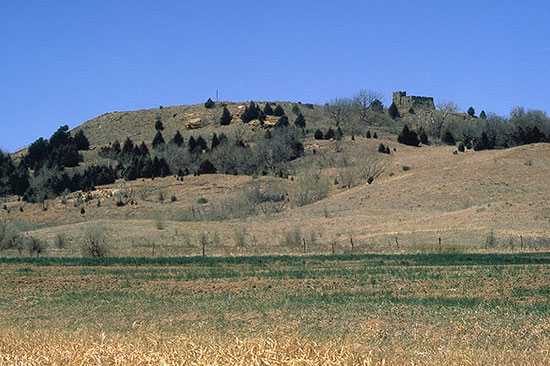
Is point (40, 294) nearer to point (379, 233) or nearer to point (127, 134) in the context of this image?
point (379, 233)

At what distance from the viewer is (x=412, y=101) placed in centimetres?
16162

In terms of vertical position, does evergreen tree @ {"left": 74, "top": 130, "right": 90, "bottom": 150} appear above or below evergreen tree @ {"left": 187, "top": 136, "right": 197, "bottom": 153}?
above

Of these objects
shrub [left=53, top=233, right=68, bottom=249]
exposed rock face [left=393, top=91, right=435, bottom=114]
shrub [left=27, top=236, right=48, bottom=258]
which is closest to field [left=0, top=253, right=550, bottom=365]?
shrub [left=27, top=236, right=48, bottom=258]

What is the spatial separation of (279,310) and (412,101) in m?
150

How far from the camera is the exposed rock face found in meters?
158

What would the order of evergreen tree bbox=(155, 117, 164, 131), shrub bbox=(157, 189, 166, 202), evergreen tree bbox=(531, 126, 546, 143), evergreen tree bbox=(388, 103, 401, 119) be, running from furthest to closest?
1. evergreen tree bbox=(388, 103, 401, 119)
2. evergreen tree bbox=(155, 117, 164, 131)
3. evergreen tree bbox=(531, 126, 546, 143)
4. shrub bbox=(157, 189, 166, 202)

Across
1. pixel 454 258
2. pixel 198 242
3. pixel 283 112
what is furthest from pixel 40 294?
pixel 283 112

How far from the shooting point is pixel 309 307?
59.8 ft

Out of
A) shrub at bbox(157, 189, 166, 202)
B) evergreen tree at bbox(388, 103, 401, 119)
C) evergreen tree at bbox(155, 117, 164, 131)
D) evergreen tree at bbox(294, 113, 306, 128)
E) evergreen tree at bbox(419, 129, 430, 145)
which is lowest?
shrub at bbox(157, 189, 166, 202)

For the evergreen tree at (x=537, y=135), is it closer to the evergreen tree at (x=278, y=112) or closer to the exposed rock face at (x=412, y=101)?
the evergreen tree at (x=278, y=112)

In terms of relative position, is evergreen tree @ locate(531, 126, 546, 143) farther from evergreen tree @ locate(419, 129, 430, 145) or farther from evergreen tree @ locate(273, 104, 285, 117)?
evergreen tree @ locate(273, 104, 285, 117)

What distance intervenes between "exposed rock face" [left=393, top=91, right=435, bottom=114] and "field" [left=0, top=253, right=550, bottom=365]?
12642 centimetres

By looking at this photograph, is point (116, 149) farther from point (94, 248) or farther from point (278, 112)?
point (94, 248)

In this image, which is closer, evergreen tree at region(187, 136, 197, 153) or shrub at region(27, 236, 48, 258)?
shrub at region(27, 236, 48, 258)
